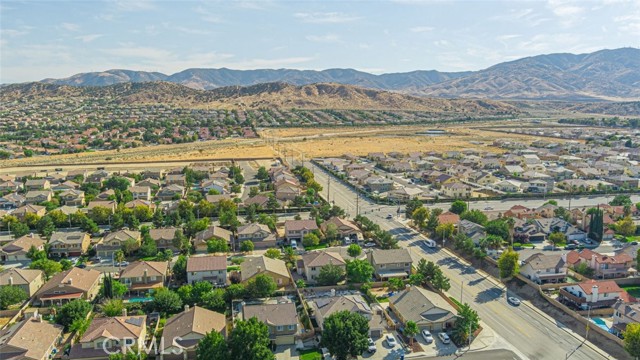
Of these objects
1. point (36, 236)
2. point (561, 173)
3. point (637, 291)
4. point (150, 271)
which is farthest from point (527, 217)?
point (36, 236)

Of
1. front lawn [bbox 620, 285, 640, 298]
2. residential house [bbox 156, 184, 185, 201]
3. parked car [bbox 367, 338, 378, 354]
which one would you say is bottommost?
front lawn [bbox 620, 285, 640, 298]

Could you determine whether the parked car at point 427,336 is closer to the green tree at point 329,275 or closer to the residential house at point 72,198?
the green tree at point 329,275

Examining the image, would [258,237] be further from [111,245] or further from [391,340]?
[391,340]

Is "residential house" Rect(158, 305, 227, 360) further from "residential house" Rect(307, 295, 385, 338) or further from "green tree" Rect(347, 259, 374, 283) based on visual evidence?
"green tree" Rect(347, 259, 374, 283)

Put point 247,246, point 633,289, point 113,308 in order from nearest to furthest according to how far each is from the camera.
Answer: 1. point 113,308
2. point 633,289
3. point 247,246

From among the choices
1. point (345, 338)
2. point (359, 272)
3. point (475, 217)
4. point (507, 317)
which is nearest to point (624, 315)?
point (507, 317)

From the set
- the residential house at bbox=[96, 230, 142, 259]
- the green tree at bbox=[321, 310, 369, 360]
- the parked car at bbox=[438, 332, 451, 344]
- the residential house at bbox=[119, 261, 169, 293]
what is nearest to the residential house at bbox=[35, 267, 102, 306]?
the residential house at bbox=[119, 261, 169, 293]

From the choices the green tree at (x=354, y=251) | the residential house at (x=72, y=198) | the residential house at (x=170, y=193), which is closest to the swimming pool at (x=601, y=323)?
the green tree at (x=354, y=251)
